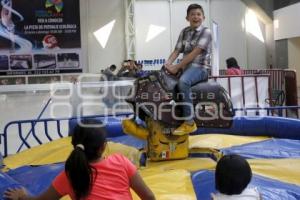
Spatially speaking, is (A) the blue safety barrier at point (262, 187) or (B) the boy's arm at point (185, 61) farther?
(B) the boy's arm at point (185, 61)

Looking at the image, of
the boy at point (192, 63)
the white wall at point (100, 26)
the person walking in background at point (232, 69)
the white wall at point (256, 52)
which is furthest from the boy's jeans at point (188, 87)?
the white wall at point (256, 52)

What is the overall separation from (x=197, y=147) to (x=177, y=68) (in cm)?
76

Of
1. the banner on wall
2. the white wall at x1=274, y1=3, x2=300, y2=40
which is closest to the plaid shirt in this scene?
the white wall at x1=274, y1=3, x2=300, y2=40

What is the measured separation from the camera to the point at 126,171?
2277 millimetres

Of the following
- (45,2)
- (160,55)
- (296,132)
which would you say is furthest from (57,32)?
(296,132)

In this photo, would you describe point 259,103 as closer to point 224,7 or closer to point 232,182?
point 232,182

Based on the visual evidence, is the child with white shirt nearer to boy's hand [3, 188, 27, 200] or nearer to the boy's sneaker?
boy's hand [3, 188, 27, 200]

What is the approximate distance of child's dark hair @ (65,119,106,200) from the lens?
82.1 inches

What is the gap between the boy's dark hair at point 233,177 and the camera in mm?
2115

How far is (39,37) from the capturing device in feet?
55.5

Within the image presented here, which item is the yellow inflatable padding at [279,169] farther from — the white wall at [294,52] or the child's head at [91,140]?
the white wall at [294,52]

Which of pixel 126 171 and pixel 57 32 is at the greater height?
pixel 57 32

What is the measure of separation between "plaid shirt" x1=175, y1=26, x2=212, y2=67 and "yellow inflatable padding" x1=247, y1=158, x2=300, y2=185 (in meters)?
1.01

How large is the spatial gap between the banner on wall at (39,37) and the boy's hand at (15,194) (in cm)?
1450
